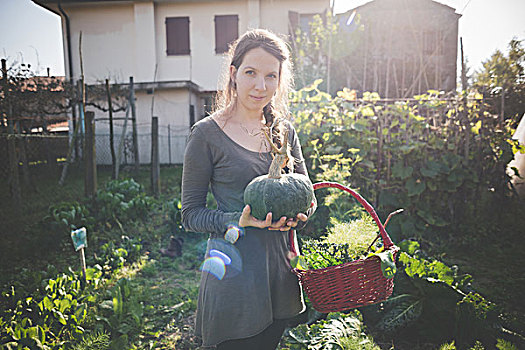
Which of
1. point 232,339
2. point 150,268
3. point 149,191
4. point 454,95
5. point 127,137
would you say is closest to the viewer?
point 232,339

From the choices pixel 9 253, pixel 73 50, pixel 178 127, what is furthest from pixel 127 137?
pixel 9 253

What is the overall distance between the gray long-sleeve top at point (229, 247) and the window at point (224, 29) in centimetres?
1380

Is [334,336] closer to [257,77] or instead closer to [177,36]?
[257,77]

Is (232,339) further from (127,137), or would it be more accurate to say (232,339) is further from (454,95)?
(127,137)

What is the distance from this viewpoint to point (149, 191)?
8.52 m

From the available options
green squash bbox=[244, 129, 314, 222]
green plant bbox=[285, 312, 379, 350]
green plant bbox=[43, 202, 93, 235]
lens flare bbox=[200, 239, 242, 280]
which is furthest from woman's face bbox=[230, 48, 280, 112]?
green plant bbox=[43, 202, 93, 235]

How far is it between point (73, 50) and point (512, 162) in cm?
1479

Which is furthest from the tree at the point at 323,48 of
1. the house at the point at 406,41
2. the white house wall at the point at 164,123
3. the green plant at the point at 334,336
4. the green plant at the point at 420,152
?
the green plant at the point at 334,336

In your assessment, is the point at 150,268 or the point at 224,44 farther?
the point at 224,44

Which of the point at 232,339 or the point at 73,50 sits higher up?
the point at 73,50

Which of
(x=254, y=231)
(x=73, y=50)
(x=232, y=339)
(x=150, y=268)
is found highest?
(x=73, y=50)

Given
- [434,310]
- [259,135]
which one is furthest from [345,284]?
[434,310]

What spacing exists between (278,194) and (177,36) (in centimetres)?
1462

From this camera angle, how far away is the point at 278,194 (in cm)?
140
